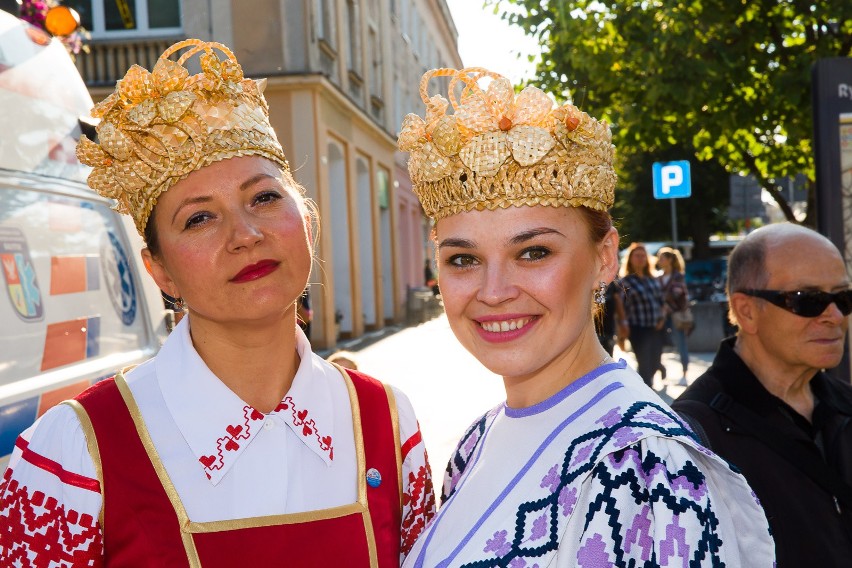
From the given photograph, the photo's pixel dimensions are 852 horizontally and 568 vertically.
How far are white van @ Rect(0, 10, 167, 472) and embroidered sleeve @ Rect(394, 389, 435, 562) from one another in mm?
1255

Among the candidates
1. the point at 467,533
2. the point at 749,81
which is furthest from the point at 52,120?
the point at 749,81

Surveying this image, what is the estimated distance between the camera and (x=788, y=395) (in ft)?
9.70

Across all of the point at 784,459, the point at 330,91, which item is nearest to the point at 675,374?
the point at 330,91

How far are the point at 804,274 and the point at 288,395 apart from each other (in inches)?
73.2

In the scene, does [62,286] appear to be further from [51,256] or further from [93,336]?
[93,336]

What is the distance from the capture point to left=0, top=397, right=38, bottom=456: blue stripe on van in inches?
106

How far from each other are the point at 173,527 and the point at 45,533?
254mm

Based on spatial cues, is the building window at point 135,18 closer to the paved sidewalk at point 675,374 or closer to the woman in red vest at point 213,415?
the paved sidewalk at point 675,374

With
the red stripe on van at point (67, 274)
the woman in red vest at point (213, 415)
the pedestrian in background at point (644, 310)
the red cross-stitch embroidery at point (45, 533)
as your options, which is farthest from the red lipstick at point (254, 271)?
the pedestrian in background at point (644, 310)

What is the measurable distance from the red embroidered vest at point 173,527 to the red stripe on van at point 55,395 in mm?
1009

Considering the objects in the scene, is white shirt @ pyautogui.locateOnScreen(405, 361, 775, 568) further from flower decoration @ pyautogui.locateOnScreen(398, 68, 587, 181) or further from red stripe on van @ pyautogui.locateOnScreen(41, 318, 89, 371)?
red stripe on van @ pyautogui.locateOnScreen(41, 318, 89, 371)

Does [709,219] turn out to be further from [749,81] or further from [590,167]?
[590,167]

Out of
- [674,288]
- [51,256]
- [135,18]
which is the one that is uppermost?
[135,18]

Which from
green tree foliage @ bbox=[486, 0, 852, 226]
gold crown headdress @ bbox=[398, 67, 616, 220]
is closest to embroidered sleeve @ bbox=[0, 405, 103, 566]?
gold crown headdress @ bbox=[398, 67, 616, 220]
